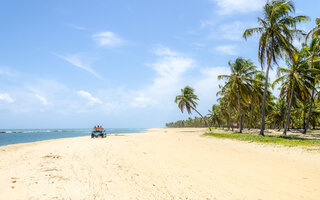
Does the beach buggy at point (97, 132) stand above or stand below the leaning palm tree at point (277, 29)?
below

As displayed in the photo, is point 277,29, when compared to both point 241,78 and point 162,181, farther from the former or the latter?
point 162,181

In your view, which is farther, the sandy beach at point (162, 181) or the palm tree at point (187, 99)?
the palm tree at point (187, 99)

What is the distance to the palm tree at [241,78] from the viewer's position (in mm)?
28797

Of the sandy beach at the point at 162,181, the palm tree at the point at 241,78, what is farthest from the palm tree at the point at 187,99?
the sandy beach at the point at 162,181

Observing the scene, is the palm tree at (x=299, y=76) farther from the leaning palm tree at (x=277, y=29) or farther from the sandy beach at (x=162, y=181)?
the sandy beach at (x=162, y=181)

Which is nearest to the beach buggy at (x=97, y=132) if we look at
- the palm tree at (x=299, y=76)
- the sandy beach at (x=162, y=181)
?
the sandy beach at (x=162, y=181)

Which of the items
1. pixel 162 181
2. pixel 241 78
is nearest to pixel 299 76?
pixel 241 78

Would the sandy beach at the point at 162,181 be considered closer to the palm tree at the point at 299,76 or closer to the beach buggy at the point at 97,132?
the beach buggy at the point at 97,132

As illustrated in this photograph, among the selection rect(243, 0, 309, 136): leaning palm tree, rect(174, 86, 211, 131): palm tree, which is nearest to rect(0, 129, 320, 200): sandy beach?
rect(243, 0, 309, 136): leaning palm tree

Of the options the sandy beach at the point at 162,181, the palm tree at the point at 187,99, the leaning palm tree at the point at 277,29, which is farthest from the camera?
the palm tree at the point at 187,99

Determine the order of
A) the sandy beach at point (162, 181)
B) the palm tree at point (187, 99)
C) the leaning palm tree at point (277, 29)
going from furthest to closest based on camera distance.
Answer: the palm tree at point (187, 99) < the leaning palm tree at point (277, 29) < the sandy beach at point (162, 181)

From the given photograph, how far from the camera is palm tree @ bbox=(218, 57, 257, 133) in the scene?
28797 millimetres

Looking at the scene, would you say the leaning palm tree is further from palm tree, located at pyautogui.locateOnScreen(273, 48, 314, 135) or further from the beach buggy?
the beach buggy

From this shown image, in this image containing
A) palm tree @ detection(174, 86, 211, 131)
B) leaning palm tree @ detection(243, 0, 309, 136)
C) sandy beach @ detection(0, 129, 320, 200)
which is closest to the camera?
sandy beach @ detection(0, 129, 320, 200)
